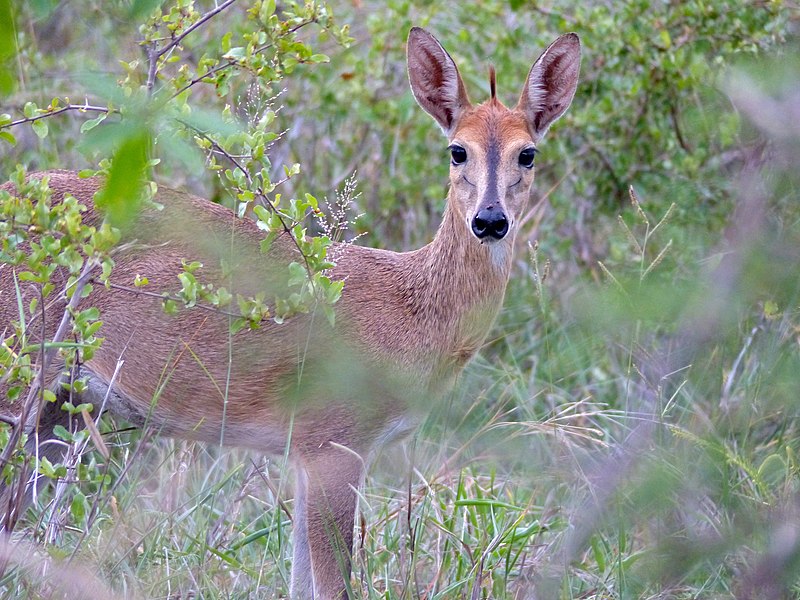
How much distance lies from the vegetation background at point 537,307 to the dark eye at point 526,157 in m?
0.47

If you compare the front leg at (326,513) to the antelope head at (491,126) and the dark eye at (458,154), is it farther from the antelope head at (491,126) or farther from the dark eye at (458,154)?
the dark eye at (458,154)

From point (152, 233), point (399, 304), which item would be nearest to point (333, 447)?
point (399, 304)

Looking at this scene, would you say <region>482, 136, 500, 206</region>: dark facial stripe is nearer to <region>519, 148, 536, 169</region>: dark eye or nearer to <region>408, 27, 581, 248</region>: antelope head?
<region>408, 27, 581, 248</region>: antelope head

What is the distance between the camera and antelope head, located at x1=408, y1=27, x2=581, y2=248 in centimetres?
433

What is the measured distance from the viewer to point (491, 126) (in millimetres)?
4566

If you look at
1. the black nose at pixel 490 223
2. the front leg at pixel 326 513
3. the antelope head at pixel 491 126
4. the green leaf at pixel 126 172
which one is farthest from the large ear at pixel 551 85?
the green leaf at pixel 126 172

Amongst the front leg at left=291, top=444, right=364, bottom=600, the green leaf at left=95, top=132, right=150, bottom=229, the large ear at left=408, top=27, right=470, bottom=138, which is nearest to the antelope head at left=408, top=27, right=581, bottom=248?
the large ear at left=408, top=27, right=470, bottom=138

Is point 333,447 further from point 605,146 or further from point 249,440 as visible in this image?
point 605,146

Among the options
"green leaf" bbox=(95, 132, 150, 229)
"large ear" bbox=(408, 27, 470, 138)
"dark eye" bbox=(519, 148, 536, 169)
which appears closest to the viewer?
"green leaf" bbox=(95, 132, 150, 229)

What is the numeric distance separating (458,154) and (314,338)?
91cm

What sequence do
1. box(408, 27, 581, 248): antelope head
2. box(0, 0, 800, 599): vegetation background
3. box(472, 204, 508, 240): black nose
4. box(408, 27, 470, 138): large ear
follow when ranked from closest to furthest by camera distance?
box(0, 0, 800, 599): vegetation background
box(472, 204, 508, 240): black nose
box(408, 27, 581, 248): antelope head
box(408, 27, 470, 138): large ear

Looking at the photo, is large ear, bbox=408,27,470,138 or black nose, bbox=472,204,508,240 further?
large ear, bbox=408,27,470,138

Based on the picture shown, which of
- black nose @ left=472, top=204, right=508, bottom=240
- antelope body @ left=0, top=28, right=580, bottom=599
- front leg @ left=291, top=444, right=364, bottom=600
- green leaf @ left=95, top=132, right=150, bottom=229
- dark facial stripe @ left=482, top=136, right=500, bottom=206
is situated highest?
green leaf @ left=95, top=132, right=150, bottom=229

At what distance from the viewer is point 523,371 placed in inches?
259
